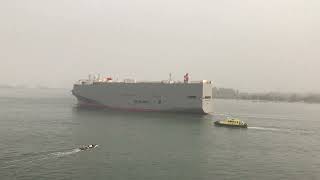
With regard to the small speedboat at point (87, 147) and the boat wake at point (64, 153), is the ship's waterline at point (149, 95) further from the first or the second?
the boat wake at point (64, 153)

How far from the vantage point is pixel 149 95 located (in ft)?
222

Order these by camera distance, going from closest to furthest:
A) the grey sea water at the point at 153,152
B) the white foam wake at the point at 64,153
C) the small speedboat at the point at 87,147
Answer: the grey sea water at the point at 153,152 → the white foam wake at the point at 64,153 → the small speedboat at the point at 87,147

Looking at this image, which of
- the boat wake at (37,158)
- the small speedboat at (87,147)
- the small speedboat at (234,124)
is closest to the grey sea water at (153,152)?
the boat wake at (37,158)

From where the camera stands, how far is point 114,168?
25281 millimetres

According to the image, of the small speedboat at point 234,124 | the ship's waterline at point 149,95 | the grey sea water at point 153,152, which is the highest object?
the ship's waterline at point 149,95

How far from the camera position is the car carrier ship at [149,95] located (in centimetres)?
6294

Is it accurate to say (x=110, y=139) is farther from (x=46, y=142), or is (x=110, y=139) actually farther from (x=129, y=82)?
(x=129, y=82)

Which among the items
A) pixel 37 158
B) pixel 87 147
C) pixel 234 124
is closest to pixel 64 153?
pixel 37 158

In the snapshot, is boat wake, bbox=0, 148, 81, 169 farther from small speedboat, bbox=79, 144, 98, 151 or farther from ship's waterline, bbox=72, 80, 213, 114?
ship's waterline, bbox=72, 80, 213, 114

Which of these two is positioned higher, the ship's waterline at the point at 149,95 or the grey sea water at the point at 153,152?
the ship's waterline at the point at 149,95

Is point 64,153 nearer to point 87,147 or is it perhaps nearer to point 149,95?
point 87,147

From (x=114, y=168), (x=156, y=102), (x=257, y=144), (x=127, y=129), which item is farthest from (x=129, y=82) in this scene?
(x=114, y=168)

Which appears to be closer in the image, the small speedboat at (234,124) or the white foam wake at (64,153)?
the white foam wake at (64,153)

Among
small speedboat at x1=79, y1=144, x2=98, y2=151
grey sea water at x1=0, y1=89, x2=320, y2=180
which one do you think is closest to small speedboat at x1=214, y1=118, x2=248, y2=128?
grey sea water at x1=0, y1=89, x2=320, y2=180
